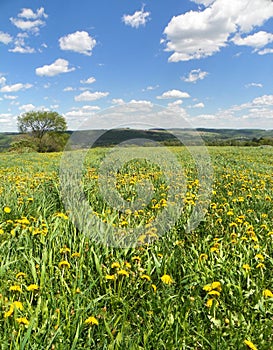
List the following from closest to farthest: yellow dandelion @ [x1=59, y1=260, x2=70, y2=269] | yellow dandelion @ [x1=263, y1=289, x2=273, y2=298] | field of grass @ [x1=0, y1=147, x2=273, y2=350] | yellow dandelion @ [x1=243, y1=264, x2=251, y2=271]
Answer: field of grass @ [x1=0, y1=147, x2=273, y2=350], yellow dandelion @ [x1=263, y1=289, x2=273, y2=298], yellow dandelion @ [x1=59, y1=260, x2=70, y2=269], yellow dandelion @ [x1=243, y1=264, x2=251, y2=271]

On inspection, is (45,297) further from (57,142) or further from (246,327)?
(57,142)

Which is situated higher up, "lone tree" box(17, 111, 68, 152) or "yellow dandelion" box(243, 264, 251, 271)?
"lone tree" box(17, 111, 68, 152)

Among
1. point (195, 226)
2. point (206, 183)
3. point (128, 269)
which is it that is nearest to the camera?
point (128, 269)

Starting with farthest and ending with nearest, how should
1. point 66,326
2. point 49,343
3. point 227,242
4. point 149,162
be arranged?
point 149,162
point 227,242
point 66,326
point 49,343

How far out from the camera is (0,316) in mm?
2262

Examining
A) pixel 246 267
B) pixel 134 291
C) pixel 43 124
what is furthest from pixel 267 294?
pixel 43 124

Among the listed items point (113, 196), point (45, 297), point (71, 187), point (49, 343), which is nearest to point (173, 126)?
point (113, 196)

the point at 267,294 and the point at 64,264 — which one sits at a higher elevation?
the point at 64,264

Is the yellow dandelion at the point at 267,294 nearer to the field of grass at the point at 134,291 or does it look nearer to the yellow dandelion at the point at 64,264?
the field of grass at the point at 134,291

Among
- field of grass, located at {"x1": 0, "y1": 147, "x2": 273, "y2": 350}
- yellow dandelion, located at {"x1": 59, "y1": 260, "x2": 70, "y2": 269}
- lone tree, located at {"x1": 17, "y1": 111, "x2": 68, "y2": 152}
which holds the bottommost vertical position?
field of grass, located at {"x1": 0, "y1": 147, "x2": 273, "y2": 350}

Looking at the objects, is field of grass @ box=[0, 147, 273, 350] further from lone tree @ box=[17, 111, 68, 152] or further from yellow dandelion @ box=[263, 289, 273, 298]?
lone tree @ box=[17, 111, 68, 152]

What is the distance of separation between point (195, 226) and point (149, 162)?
18.6 ft

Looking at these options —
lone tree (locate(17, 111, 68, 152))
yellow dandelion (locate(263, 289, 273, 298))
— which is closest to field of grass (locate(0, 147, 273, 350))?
yellow dandelion (locate(263, 289, 273, 298))

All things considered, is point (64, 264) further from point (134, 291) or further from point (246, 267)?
point (246, 267)
